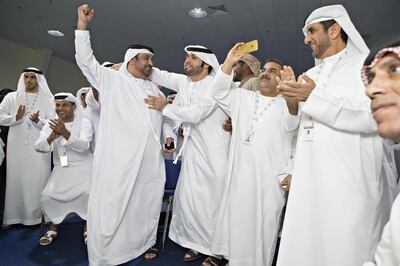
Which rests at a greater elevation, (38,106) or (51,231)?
(38,106)

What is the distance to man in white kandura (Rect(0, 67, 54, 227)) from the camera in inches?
140

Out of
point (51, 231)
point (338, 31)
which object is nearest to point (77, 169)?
point (51, 231)

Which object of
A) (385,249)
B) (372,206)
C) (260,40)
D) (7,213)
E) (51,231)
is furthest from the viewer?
(260,40)

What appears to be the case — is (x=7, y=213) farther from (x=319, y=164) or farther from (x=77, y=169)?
(x=319, y=164)

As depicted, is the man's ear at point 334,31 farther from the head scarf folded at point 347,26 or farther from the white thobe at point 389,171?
the white thobe at point 389,171

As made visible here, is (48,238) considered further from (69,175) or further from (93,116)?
(93,116)

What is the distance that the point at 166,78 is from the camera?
10.6ft

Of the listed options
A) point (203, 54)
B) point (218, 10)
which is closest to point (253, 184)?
point (203, 54)

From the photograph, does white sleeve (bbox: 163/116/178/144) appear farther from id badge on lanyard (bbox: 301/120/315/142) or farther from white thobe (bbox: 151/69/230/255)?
Answer: id badge on lanyard (bbox: 301/120/315/142)

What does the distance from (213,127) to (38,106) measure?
2471mm

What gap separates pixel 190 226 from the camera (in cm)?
280

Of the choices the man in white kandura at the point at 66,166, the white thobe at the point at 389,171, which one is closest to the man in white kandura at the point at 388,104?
the white thobe at the point at 389,171

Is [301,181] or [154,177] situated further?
[154,177]

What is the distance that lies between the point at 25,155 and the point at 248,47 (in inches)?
123
